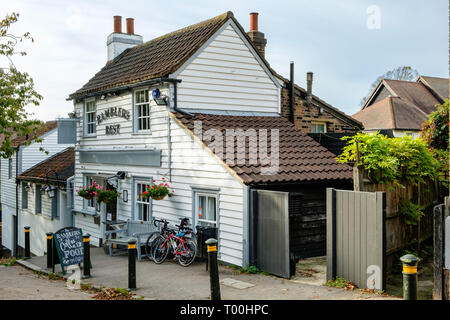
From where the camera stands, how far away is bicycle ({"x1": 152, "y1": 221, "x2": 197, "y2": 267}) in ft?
38.1

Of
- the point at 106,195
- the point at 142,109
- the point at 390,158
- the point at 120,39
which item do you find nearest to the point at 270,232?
the point at 390,158

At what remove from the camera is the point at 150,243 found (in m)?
13.0

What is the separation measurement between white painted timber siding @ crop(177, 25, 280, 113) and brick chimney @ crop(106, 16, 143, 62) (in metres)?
6.87

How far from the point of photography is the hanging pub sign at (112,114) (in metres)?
15.6

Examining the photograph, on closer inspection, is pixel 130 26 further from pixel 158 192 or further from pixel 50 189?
pixel 158 192

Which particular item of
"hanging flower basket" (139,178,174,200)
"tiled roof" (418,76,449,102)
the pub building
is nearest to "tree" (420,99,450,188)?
the pub building

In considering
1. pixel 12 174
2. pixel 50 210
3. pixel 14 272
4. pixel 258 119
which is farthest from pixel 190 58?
pixel 12 174

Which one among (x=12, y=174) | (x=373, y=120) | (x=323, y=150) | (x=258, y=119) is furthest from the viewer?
(x=373, y=120)

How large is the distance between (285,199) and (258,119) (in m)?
5.61

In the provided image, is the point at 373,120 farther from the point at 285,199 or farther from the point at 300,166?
the point at 285,199

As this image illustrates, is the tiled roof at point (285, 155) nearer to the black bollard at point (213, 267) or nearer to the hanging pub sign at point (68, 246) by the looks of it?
the black bollard at point (213, 267)

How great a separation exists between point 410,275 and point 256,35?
1392 cm

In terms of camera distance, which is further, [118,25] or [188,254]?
[118,25]

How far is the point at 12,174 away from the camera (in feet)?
93.0
